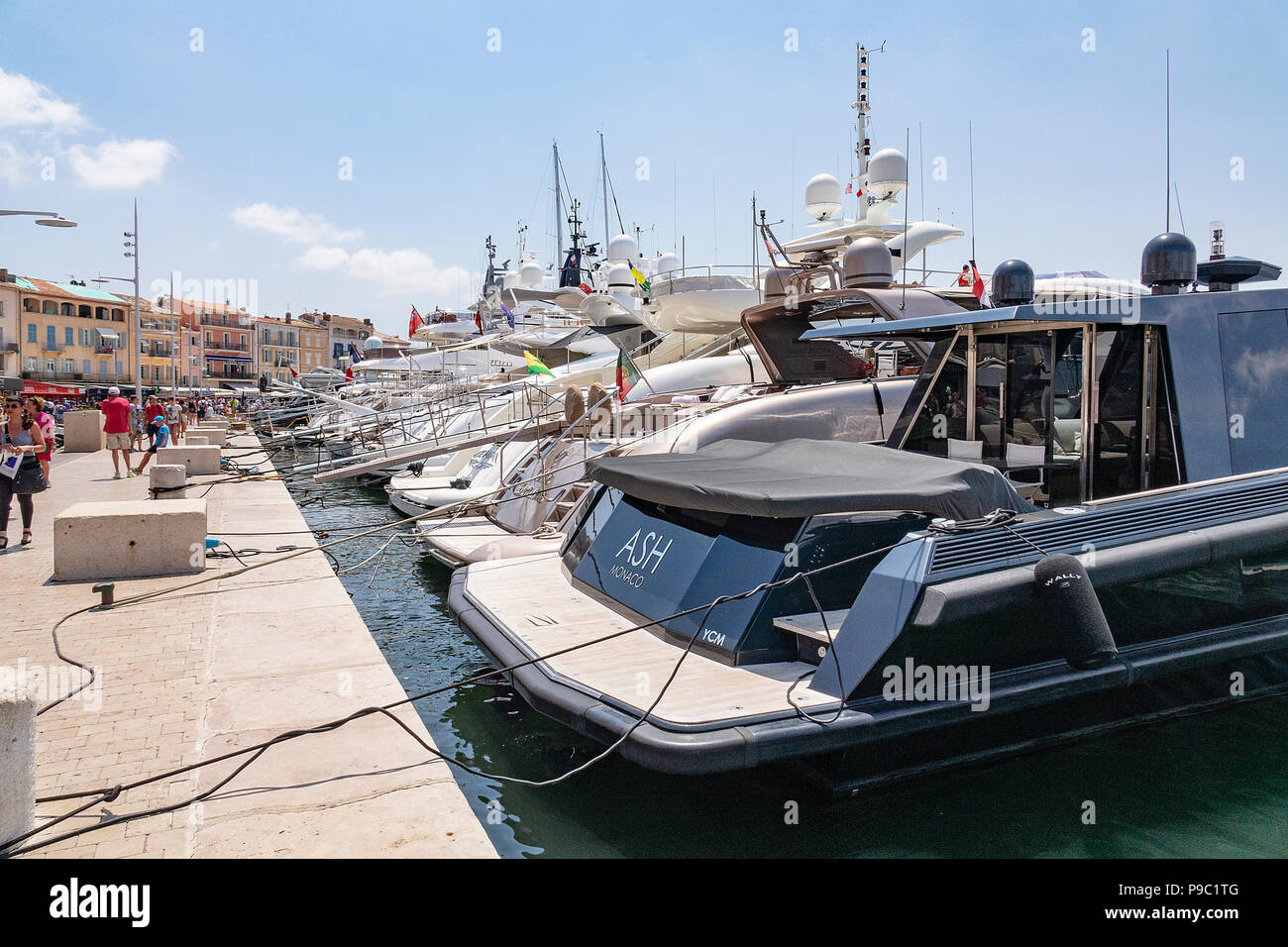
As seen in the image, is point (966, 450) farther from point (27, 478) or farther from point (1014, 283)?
point (27, 478)

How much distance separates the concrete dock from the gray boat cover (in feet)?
6.76

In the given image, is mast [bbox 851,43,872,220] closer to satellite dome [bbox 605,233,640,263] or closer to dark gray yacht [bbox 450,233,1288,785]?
satellite dome [bbox 605,233,640,263]

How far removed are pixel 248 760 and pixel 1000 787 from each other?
13.3 ft

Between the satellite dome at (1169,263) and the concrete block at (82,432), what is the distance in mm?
27078

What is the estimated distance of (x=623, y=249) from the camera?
35625 millimetres

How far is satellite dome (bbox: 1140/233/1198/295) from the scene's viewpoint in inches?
273

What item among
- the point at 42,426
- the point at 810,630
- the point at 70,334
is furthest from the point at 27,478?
the point at 70,334

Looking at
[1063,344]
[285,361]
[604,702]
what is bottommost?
[604,702]

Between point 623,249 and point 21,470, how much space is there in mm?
27543

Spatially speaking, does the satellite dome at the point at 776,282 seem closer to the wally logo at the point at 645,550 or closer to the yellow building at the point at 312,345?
the wally logo at the point at 645,550

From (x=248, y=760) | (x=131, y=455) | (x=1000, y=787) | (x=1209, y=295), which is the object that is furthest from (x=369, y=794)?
(x=131, y=455)

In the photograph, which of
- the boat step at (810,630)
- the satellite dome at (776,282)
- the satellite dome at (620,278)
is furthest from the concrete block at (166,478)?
the satellite dome at (620,278)

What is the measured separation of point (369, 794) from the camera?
164 inches

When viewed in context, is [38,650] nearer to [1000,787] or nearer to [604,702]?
[604,702]
